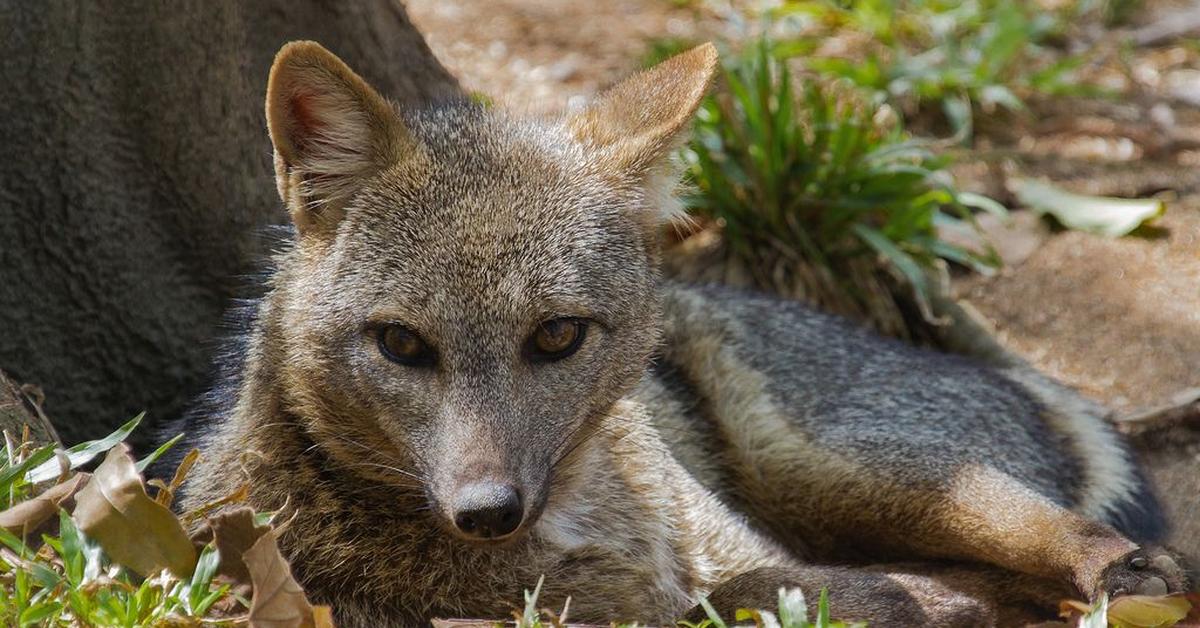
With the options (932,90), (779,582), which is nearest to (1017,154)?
(932,90)

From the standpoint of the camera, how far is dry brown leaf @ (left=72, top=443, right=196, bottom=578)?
3.39m

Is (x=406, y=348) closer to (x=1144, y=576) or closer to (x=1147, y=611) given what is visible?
(x=1147, y=611)

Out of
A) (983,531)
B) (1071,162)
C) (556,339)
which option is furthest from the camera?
(1071,162)

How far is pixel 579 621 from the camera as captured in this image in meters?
4.04

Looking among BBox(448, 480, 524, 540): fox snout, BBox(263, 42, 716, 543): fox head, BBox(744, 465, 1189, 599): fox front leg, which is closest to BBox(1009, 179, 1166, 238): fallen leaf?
BBox(744, 465, 1189, 599): fox front leg

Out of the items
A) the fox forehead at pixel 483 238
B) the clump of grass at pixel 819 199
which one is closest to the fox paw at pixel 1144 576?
the fox forehead at pixel 483 238

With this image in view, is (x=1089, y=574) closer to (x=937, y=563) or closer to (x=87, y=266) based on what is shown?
(x=937, y=563)

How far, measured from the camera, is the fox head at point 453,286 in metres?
3.64

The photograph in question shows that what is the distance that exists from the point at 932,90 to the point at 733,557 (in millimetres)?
4272

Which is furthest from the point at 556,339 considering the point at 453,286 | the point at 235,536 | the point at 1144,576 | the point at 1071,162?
the point at 1071,162

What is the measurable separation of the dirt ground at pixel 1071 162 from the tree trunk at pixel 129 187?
1211mm

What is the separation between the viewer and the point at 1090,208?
23.6 ft

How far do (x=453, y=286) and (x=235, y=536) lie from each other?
0.90m

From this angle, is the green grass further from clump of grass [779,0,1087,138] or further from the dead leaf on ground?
clump of grass [779,0,1087,138]
